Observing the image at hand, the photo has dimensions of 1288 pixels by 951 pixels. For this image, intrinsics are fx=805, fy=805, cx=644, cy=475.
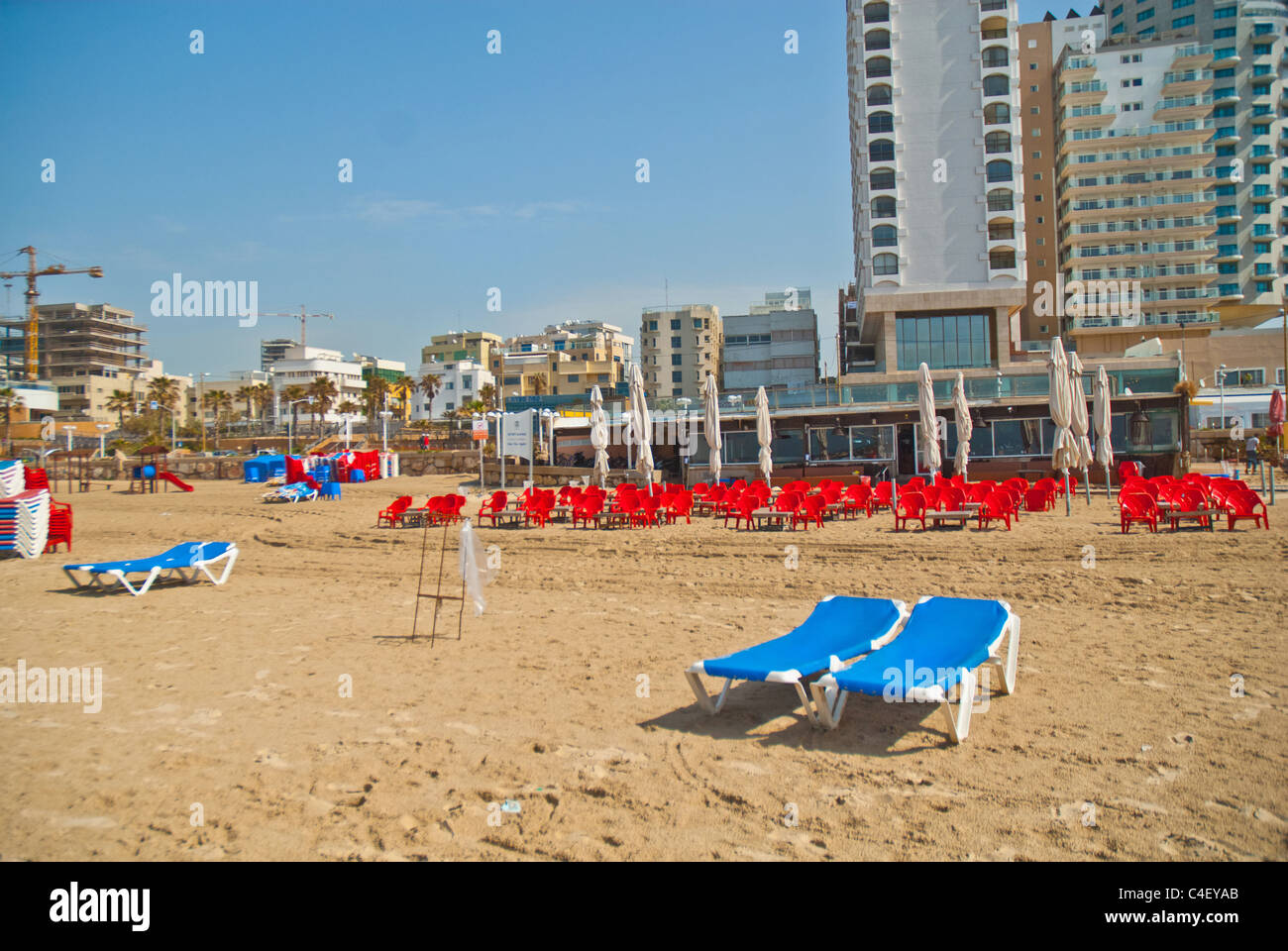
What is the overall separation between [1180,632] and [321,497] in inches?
1009

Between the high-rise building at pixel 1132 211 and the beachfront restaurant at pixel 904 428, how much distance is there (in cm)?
3710

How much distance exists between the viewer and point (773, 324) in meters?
70.6

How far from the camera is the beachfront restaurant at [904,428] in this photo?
26.2m

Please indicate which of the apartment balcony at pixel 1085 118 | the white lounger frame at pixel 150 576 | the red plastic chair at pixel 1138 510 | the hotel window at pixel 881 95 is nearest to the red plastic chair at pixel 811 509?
the red plastic chair at pixel 1138 510

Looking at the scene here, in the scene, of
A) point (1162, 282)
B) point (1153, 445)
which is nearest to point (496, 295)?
point (1153, 445)

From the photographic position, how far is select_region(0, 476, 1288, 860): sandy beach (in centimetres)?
376

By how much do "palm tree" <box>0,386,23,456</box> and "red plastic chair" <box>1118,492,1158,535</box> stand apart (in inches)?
2591

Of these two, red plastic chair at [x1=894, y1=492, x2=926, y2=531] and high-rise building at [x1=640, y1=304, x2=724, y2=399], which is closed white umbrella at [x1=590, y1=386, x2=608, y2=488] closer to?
red plastic chair at [x1=894, y1=492, x2=926, y2=531]

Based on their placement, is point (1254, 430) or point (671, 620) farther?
point (1254, 430)

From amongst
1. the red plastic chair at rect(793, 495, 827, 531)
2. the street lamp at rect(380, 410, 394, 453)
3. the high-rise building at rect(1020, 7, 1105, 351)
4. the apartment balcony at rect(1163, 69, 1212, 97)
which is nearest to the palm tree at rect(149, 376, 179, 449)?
the street lamp at rect(380, 410, 394, 453)

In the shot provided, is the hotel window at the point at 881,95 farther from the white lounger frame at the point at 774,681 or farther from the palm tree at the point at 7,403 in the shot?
the palm tree at the point at 7,403
